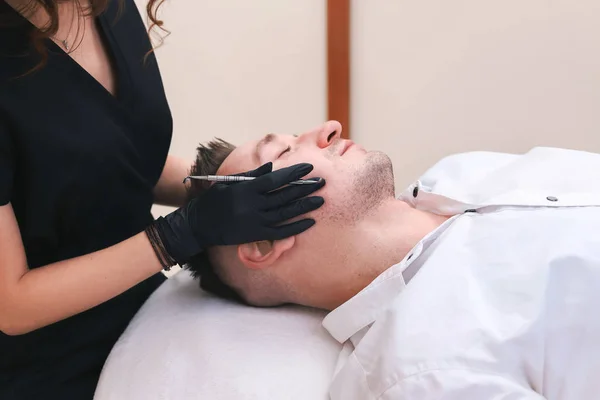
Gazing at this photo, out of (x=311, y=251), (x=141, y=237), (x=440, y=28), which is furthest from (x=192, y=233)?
(x=440, y=28)

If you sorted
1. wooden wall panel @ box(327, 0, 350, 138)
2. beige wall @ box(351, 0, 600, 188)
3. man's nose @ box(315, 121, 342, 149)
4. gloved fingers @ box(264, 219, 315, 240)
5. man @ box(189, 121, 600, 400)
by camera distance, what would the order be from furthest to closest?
wooden wall panel @ box(327, 0, 350, 138)
beige wall @ box(351, 0, 600, 188)
man's nose @ box(315, 121, 342, 149)
gloved fingers @ box(264, 219, 315, 240)
man @ box(189, 121, 600, 400)

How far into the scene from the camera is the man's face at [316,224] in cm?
120

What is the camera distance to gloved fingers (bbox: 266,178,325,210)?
1.12 m

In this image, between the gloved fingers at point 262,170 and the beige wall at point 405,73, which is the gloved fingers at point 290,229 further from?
the beige wall at point 405,73

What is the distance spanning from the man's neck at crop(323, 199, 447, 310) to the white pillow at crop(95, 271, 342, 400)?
0.37 feet

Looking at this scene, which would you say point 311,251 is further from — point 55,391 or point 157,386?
point 55,391

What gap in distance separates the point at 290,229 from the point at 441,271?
11.7 inches

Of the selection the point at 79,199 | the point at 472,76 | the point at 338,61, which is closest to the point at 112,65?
the point at 79,199

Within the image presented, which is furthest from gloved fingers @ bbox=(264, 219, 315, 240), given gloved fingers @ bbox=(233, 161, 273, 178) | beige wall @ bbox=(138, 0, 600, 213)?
beige wall @ bbox=(138, 0, 600, 213)

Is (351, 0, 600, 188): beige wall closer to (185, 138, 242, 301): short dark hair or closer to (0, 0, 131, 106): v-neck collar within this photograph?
(185, 138, 242, 301): short dark hair

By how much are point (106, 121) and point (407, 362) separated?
73 cm

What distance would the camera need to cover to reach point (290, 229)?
1.16 metres

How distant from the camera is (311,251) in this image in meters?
1.20

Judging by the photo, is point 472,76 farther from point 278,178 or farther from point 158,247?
point 158,247
